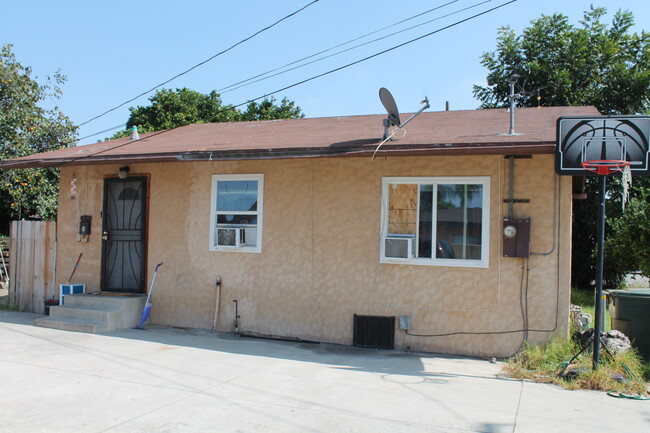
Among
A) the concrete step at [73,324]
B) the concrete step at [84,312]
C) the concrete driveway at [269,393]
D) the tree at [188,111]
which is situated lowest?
the concrete driveway at [269,393]

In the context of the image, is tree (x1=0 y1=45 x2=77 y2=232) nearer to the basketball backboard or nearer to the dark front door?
the dark front door

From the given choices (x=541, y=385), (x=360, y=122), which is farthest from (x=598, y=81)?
(x=541, y=385)

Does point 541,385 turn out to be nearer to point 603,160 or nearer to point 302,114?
point 603,160

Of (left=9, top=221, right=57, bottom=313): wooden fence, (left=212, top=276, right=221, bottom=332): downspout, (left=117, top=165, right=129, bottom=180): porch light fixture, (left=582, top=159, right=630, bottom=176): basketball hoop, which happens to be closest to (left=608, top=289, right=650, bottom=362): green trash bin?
(left=582, top=159, right=630, bottom=176): basketball hoop

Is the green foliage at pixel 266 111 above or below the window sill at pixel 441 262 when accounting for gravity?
above

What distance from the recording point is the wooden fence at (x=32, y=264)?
1103 cm

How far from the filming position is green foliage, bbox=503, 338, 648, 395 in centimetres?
628

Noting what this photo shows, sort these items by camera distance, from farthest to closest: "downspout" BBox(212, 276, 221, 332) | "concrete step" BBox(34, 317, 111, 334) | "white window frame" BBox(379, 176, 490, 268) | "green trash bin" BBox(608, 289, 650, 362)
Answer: "downspout" BBox(212, 276, 221, 332)
"concrete step" BBox(34, 317, 111, 334)
"white window frame" BBox(379, 176, 490, 268)
"green trash bin" BBox(608, 289, 650, 362)

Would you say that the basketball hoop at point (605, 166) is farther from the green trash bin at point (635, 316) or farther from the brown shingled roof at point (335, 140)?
the green trash bin at point (635, 316)

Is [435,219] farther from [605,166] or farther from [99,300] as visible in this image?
[99,300]

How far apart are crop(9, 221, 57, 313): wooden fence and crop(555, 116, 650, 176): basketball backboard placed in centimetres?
947

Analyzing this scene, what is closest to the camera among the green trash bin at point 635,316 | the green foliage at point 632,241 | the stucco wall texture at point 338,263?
the green trash bin at point 635,316

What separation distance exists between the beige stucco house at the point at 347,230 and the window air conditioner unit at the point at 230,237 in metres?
0.03

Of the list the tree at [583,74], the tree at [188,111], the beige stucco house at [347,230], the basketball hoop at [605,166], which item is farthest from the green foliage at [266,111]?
the basketball hoop at [605,166]
